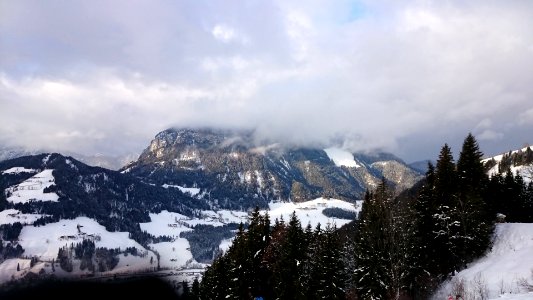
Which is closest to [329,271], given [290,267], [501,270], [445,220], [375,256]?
[290,267]

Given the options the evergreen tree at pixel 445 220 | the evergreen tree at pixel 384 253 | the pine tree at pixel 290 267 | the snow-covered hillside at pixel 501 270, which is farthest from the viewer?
the pine tree at pixel 290 267

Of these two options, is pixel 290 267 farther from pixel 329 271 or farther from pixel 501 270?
pixel 501 270

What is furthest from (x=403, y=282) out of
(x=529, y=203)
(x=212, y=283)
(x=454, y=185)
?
(x=529, y=203)

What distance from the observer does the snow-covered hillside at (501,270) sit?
134ft

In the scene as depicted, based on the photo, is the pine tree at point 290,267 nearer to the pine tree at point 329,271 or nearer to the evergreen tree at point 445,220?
the pine tree at point 329,271

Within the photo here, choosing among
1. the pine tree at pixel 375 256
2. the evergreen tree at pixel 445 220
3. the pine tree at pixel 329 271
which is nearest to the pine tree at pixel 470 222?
the evergreen tree at pixel 445 220

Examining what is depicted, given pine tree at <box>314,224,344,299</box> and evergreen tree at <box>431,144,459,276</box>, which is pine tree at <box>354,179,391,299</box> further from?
evergreen tree at <box>431,144,459,276</box>

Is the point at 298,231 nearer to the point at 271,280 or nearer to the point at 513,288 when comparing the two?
the point at 271,280

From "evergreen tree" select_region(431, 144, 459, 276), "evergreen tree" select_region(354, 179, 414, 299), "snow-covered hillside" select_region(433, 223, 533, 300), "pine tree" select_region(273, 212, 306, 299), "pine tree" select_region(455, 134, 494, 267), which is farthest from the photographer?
"pine tree" select_region(273, 212, 306, 299)

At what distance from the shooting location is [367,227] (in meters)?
55.1

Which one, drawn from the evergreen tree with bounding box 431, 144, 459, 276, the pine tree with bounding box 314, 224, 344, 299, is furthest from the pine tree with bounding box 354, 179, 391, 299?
the evergreen tree with bounding box 431, 144, 459, 276

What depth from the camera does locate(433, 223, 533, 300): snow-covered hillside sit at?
4072 cm

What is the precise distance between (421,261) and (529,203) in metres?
44.8

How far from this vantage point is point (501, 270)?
Result: 46406 millimetres
